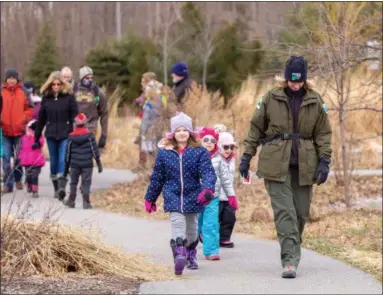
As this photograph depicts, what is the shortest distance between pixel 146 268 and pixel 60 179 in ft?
20.1

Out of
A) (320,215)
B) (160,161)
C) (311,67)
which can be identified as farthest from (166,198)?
(311,67)

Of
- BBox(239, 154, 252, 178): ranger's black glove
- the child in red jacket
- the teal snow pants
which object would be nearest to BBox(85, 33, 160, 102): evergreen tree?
the child in red jacket

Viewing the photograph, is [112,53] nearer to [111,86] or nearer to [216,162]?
[111,86]

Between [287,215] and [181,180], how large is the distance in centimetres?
97

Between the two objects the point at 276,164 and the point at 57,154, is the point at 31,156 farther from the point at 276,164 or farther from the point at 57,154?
the point at 276,164

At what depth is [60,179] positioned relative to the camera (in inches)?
569

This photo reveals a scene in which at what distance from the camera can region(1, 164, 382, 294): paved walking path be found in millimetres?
8047

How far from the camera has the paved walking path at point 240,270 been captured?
8.05m

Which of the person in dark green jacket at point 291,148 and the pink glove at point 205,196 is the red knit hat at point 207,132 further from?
the pink glove at point 205,196

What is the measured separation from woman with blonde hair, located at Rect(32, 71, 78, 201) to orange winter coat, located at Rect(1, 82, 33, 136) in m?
0.93

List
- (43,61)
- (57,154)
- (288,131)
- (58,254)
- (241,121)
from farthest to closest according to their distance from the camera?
(43,61) < (241,121) < (57,154) < (288,131) < (58,254)

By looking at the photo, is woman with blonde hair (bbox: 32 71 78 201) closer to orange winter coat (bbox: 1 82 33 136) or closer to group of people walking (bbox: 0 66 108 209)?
group of people walking (bbox: 0 66 108 209)

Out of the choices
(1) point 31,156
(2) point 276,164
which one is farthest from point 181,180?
(1) point 31,156

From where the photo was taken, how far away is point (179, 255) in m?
8.62
